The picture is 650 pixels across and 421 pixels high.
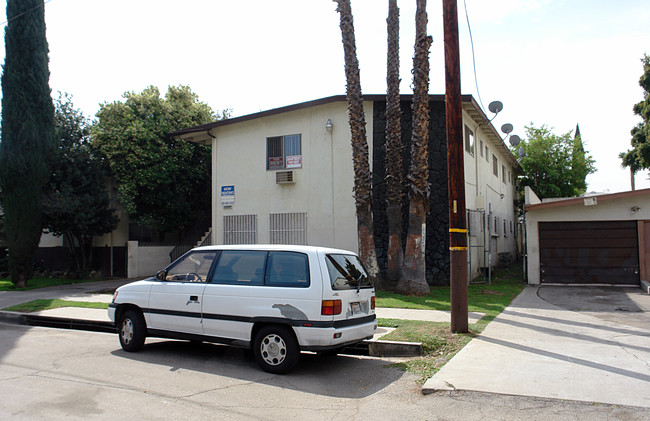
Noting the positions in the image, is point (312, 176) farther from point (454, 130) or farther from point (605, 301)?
point (605, 301)

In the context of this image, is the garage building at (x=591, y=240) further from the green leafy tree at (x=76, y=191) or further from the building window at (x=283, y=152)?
the green leafy tree at (x=76, y=191)

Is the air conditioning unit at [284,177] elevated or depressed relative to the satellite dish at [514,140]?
depressed

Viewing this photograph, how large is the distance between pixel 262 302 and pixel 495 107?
550 inches

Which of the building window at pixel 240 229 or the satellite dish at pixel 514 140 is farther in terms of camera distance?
the satellite dish at pixel 514 140

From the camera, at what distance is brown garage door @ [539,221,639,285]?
1655 cm

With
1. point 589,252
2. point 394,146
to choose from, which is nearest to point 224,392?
point 394,146

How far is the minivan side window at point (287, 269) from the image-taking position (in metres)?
6.95

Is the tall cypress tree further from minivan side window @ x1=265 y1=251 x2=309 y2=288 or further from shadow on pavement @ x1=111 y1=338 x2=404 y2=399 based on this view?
minivan side window @ x1=265 y1=251 x2=309 y2=288

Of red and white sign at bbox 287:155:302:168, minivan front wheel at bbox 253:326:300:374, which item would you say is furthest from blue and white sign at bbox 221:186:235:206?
minivan front wheel at bbox 253:326:300:374

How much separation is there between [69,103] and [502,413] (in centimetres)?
2201

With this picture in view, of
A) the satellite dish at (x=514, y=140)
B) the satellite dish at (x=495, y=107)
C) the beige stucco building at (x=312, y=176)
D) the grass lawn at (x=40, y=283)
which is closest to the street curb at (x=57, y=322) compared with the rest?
the grass lawn at (x=40, y=283)

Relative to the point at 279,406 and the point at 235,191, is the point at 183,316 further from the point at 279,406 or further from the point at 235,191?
the point at 235,191

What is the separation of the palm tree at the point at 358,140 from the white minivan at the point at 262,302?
272 inches

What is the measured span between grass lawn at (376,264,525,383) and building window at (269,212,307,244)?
4637 millimetres
